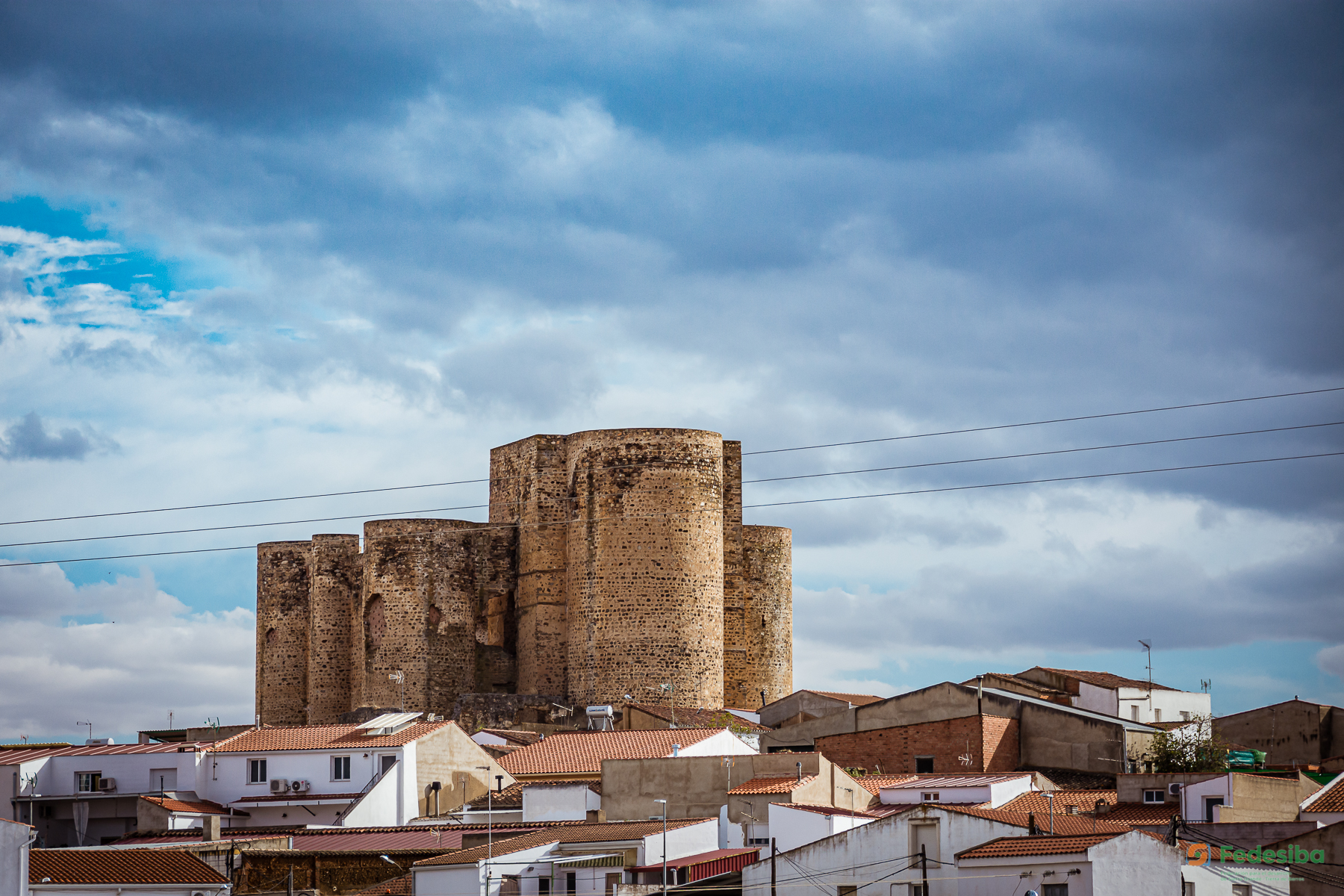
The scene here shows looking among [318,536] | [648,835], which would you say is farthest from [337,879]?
[318,536]

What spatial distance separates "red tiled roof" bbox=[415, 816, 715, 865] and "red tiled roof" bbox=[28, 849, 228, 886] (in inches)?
152

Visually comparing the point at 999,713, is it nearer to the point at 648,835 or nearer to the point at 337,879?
the point at 648,835

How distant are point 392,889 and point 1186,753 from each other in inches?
698

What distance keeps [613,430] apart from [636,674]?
24.4 feet

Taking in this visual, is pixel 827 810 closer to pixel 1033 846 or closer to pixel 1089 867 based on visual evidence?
pixel 1033 846

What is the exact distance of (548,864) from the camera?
112 ft

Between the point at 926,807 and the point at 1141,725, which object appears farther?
the point at 1141,725

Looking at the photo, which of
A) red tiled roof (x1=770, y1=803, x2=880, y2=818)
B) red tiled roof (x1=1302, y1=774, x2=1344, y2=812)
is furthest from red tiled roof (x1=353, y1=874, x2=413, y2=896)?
red tiled roof (x1=1302, y1=774, x2=1344, y2=812)

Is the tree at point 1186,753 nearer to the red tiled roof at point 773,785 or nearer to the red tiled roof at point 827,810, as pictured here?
the red tiled roof at point 827,810

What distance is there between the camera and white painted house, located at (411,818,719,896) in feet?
110

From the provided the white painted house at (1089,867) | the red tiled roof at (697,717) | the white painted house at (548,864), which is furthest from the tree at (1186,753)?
the red tiled roof at (697,717)

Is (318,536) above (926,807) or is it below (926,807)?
above

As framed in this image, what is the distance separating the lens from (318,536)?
70000mm

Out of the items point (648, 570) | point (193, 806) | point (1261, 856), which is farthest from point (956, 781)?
point (648, 570)
